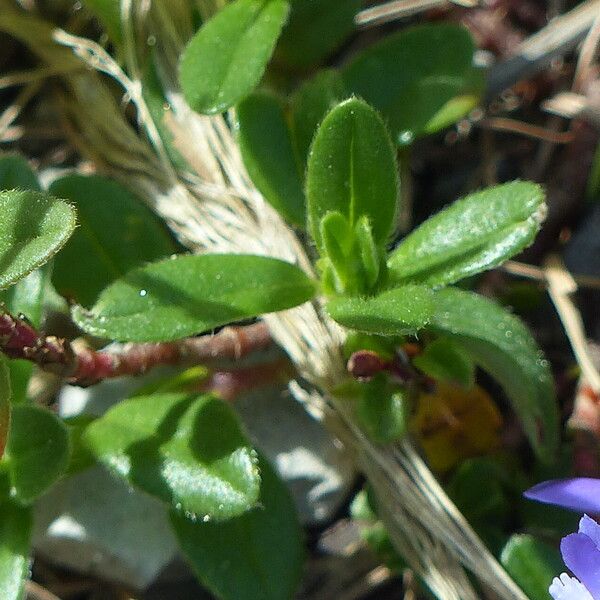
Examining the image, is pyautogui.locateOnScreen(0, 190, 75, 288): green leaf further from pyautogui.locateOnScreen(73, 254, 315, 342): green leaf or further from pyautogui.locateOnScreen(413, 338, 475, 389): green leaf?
pyautogui.locateOnScreen(413, 338, 475, 389): green leaf

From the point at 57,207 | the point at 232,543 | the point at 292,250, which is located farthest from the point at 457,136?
the point at 57,207

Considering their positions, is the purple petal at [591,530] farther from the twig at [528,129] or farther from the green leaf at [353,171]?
the twig at [528,129]

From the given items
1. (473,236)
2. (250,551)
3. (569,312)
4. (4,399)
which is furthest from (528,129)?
(4,399)

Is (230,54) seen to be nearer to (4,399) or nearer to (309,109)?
(309,109)

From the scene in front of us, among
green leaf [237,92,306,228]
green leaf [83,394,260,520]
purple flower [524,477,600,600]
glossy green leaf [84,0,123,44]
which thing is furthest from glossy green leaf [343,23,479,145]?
purple flower [524,477,600,600]

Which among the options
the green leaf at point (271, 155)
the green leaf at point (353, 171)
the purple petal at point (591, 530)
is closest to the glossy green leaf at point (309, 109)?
the green leaf at point (271, 155)

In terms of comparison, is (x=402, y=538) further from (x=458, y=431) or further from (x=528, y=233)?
(x=528, y=233)
